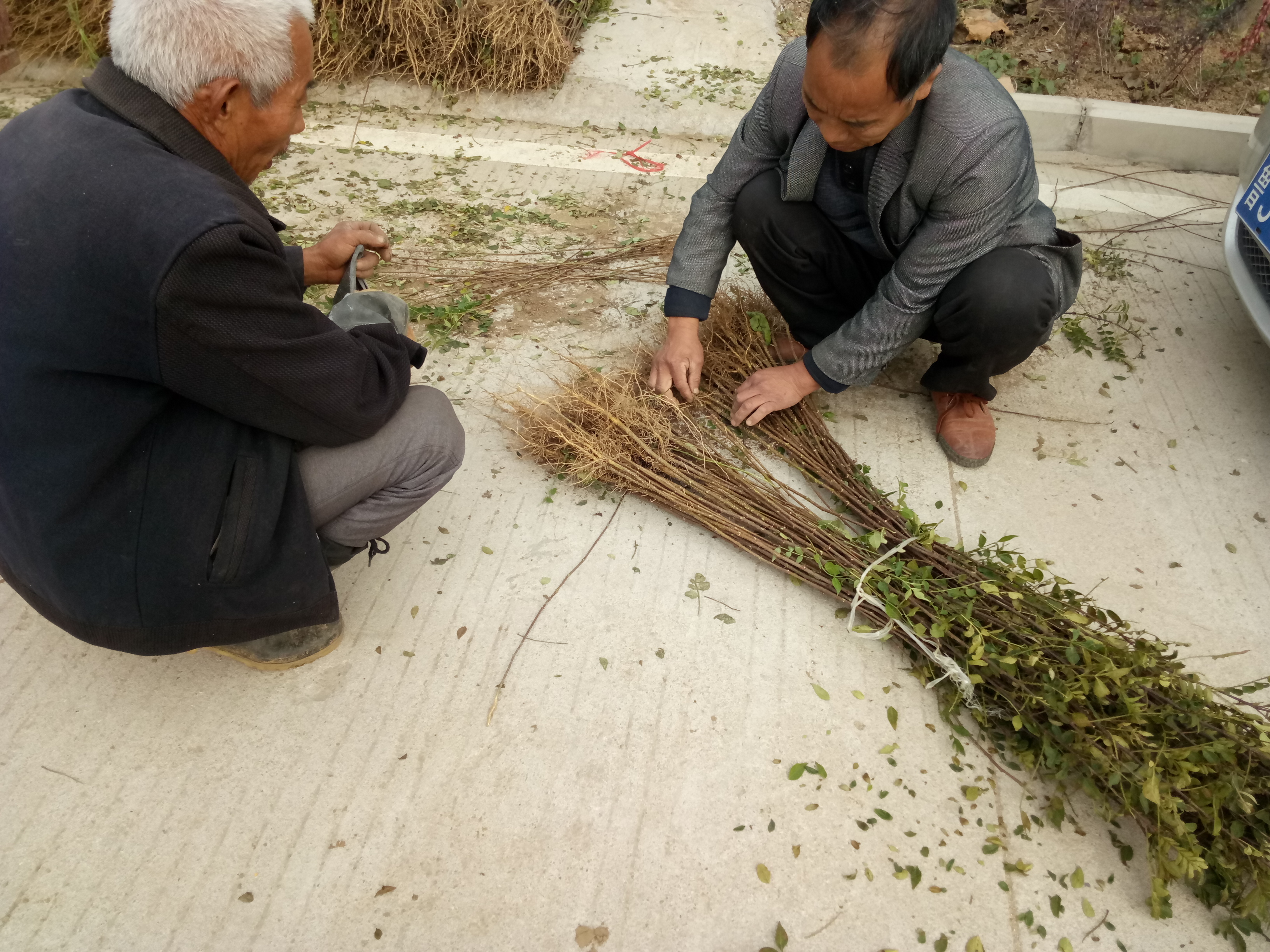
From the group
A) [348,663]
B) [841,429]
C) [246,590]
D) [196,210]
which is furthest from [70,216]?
[841,429]

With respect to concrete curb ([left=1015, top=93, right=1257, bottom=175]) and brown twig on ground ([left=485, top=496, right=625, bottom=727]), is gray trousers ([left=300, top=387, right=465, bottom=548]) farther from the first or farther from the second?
concrete curb ([left=1015, top=93, right=1257, bottom=175])

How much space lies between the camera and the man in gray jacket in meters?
1.98

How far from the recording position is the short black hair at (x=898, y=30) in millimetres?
1879

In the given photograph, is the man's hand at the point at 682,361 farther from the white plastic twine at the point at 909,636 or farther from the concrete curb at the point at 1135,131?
the concrete curb at the point at 1135,131


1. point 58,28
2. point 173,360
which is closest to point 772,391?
point 173,360

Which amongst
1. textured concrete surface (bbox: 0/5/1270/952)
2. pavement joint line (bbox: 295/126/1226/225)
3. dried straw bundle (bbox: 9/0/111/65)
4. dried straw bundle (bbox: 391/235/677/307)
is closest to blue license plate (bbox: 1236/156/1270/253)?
textured concrete surface (bbox: 0/5/1270/952)

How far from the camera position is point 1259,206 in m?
2.89

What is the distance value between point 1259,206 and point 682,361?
6.60ft

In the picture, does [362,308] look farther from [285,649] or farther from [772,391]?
[772,391]

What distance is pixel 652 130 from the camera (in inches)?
185

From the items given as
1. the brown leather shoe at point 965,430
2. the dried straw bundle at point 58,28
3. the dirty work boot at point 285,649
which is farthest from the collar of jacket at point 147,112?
the dried straw bundle at point 58,28

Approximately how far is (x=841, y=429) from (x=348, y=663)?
170 centimetres

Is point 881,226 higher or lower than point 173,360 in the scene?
lower

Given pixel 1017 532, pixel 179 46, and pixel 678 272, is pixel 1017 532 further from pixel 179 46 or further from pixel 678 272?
pixel 179 46
